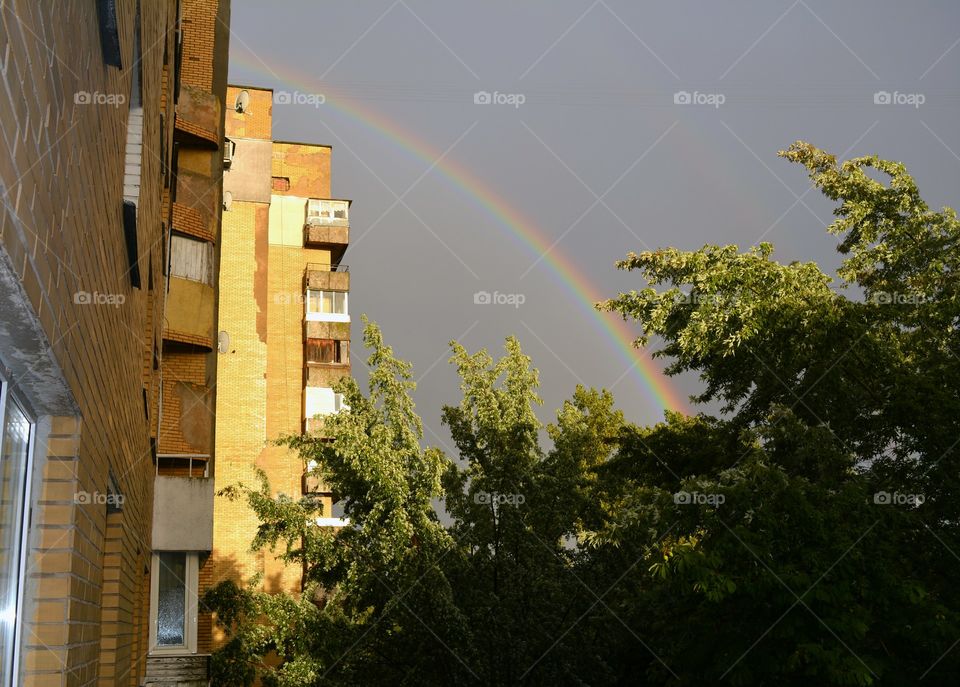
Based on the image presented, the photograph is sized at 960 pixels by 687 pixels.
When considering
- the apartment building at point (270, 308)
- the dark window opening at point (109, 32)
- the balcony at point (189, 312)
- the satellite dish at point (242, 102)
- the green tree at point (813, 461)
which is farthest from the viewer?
the satellite dish at point (242, 102)

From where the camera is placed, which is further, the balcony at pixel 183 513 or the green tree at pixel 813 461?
the balcony at pixel 183 513

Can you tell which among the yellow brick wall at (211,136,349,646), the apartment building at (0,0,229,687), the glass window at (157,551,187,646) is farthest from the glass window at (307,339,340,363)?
the apartment building at (0,0,229,687)

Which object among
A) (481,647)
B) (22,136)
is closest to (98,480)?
(22,136)

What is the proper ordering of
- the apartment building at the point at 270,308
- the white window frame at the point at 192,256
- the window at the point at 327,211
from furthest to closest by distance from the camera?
the window at the point at 327,211
the apartment building at the point at 270,308
the white window frame at the point at 192,256

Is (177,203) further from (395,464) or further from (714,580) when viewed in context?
(714,580)

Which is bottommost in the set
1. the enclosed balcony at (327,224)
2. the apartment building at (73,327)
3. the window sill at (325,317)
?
the apartment building at (73,327)

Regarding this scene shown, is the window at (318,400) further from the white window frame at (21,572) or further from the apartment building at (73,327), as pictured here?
the white window frame at (21,572)

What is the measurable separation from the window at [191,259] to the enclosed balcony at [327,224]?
26688 millimetres

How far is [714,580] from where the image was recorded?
9.94 metres

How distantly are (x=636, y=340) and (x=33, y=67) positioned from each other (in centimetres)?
1297

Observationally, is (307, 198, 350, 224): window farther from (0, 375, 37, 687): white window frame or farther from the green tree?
(0, 375, 37, 687): white window frame

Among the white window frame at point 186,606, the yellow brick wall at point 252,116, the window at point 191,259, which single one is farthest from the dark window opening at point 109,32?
the yellow brick wall at point 252,116

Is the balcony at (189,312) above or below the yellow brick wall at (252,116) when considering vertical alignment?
below

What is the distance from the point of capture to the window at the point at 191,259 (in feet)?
48.7
